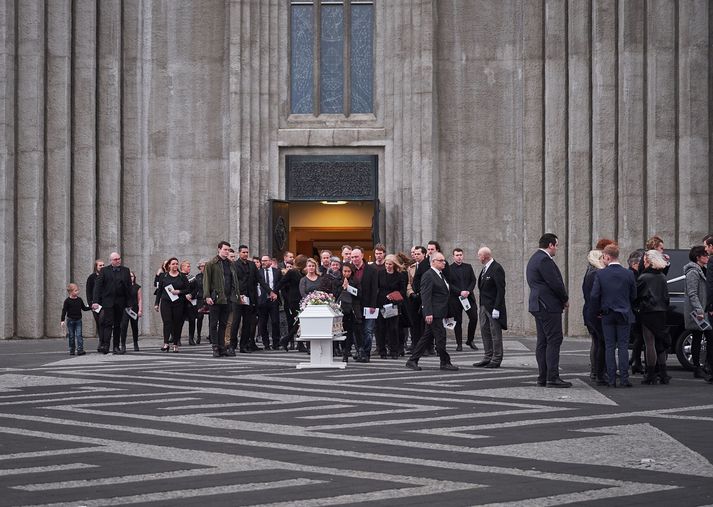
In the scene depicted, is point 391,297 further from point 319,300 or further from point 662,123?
point 662,123

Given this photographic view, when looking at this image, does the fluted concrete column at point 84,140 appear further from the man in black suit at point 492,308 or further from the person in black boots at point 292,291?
the man in black suit at point 492,308

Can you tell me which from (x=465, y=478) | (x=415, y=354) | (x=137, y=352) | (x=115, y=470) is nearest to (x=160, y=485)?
(x=115, y=470)

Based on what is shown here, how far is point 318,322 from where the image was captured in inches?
820

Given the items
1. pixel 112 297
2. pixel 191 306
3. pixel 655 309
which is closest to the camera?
pixel 655 309

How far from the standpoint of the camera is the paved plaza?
28.7ft

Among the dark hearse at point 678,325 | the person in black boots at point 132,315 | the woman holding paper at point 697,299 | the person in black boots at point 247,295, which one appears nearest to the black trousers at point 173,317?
the person in black boots at point 132,315

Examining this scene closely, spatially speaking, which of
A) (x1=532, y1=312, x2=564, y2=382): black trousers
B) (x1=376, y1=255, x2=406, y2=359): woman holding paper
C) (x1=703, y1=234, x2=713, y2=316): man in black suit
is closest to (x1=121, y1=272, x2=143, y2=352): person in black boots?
(x1=376, y1=255, x2=406, y2=359): woman holding paper

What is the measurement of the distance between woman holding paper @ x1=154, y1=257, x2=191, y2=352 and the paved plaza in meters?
6.86

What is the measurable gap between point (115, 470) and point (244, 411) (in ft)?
13.6

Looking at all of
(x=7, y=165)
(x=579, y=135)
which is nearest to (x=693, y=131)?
(x=579, y=135)

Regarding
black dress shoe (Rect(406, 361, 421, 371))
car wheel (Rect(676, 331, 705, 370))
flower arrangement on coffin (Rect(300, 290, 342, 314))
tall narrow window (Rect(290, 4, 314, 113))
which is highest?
tall narrow window (Rect(290, 4, 314, 113))

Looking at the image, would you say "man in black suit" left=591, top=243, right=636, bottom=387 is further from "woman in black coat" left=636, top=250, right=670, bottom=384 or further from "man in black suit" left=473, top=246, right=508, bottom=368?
Result: "man in black suit" left=473, top=246, right=508, bottom=368

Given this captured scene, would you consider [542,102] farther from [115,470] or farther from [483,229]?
[115,470]

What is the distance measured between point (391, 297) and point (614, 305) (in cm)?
609
